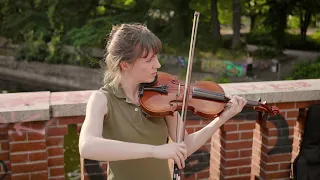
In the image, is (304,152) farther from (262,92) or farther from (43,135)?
(43,135)

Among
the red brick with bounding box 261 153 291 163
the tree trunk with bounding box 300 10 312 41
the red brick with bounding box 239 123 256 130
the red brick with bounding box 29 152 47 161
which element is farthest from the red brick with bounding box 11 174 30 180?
the tree trunk with bounding box 300 10 312 41

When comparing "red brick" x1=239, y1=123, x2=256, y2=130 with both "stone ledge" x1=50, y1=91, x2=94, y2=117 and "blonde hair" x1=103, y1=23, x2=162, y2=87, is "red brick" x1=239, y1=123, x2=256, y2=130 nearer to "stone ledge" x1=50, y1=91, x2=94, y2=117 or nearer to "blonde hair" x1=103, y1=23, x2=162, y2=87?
"stone ledge" x1=50, y1=91, x2=94, y2=117

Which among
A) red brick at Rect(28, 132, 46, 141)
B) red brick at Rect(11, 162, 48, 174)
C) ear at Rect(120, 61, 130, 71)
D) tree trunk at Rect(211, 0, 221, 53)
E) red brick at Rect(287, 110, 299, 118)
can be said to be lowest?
red brick at Rect(11, 162, 48, 174)

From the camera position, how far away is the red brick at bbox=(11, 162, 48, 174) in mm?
2596

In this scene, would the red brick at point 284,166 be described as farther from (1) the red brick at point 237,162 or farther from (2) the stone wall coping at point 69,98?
(2) the stone wall coping at point 69,98

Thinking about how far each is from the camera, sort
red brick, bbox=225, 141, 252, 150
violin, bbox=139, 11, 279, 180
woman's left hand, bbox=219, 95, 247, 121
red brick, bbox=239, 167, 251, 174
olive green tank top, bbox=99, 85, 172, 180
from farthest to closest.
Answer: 1. red brick, bbox=239, 167, 251, 174
2. red brick, bbox=225, 141, 252, 150
3. woman's left hand, bbox=219, 95, 247, 121
4. violin, bbox=139, 11, 279, 180
5. olive green tank top, bbox=99, 85, 172, 180

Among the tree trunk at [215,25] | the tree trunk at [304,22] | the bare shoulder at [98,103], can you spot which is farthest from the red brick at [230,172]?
the tree trunk at [304,22]

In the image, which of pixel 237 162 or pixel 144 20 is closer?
pixel 237 162

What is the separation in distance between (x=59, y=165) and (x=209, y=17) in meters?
23.4

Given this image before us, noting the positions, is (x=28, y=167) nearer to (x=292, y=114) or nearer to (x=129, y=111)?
(x=129, y=111)

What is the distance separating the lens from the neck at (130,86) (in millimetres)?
2121

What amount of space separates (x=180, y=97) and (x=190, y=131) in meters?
0.69

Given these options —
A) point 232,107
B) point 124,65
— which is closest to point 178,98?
point 232,107

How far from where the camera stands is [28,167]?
2.61 meters
